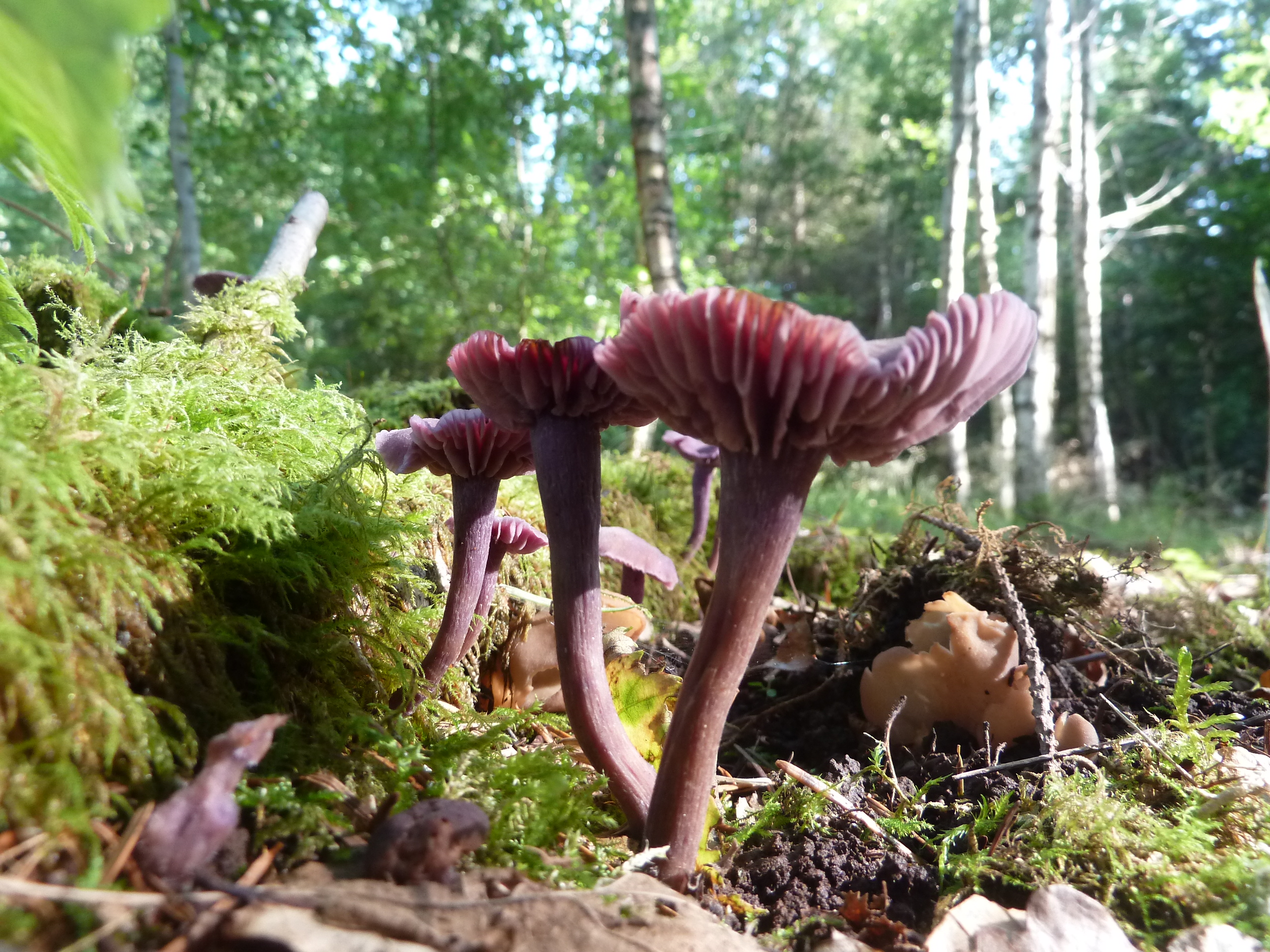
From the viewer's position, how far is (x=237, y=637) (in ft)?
4.42

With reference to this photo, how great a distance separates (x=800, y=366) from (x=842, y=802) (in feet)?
3.64

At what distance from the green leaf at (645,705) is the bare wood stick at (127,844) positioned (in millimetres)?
1043

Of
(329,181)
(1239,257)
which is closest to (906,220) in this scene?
(1239,257)

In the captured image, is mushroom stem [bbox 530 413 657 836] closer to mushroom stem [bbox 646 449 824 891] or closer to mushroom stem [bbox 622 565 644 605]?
mushroom stem [bbox 646 449 824 891]

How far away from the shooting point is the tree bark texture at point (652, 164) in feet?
20.7

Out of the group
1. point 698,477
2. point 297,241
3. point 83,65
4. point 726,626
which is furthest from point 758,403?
point 297,241

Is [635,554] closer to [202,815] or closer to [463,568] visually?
[463,568]

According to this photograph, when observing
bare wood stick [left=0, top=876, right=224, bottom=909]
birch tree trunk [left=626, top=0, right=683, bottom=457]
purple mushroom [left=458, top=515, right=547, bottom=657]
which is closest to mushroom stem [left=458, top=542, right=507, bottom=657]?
purple mushroom [left=458, top=515, right=547, bottom=657]

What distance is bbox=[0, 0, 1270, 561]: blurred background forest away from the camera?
7.68 m

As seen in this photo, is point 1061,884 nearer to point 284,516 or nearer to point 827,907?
point 827,907

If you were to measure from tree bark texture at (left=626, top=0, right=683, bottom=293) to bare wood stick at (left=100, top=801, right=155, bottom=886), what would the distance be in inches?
224

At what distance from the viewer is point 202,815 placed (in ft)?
3.22

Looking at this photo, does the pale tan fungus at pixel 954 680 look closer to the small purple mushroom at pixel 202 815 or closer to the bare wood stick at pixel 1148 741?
the bare wood stick at pixel 1148 741

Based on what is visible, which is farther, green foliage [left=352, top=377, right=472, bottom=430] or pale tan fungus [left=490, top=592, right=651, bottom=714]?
green foliage [left=352, top=377, right=472, bottom=430]
